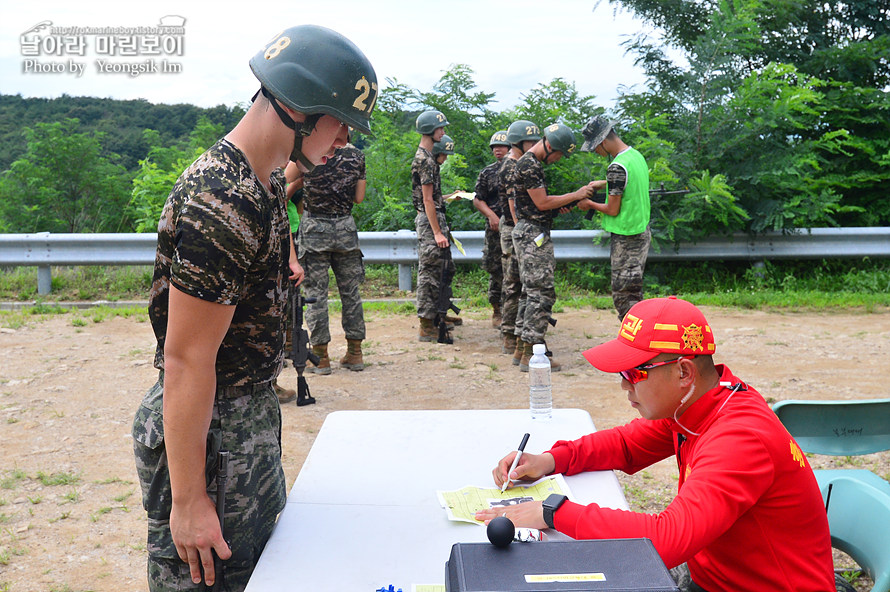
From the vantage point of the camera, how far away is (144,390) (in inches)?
243

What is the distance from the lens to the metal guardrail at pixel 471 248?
30.6 ft

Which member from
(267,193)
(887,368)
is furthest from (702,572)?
(887,368)

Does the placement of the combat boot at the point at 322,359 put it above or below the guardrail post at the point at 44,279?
below

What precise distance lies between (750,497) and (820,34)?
11.2 meters

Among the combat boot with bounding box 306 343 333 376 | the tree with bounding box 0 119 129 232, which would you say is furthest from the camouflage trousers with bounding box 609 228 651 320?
the tree with bounding box 0 119 129 232

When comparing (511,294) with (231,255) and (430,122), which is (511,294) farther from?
(231,255)

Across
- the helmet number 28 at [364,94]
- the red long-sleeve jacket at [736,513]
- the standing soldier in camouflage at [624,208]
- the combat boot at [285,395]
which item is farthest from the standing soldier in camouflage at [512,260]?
the helmet number 28 at [364,94]

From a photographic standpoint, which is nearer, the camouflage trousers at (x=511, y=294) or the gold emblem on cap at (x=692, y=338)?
the gold emblem on cap at (x=692, y=338)

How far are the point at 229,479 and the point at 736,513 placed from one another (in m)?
1.27

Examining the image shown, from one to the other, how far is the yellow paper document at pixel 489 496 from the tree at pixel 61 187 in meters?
13.1

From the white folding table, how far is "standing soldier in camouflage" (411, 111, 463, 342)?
488 centimetres

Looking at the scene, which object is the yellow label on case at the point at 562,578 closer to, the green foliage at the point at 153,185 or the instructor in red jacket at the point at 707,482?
the instructor in red jacket at the point at 707,482

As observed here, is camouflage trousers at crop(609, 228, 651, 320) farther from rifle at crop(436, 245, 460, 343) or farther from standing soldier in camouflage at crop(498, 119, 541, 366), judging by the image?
rifle at crop(436, 245, 460, 343)

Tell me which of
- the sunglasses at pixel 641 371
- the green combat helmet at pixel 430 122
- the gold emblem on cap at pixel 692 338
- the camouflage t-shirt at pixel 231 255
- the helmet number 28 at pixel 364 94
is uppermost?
the green combat helmet at pixel 430 122
